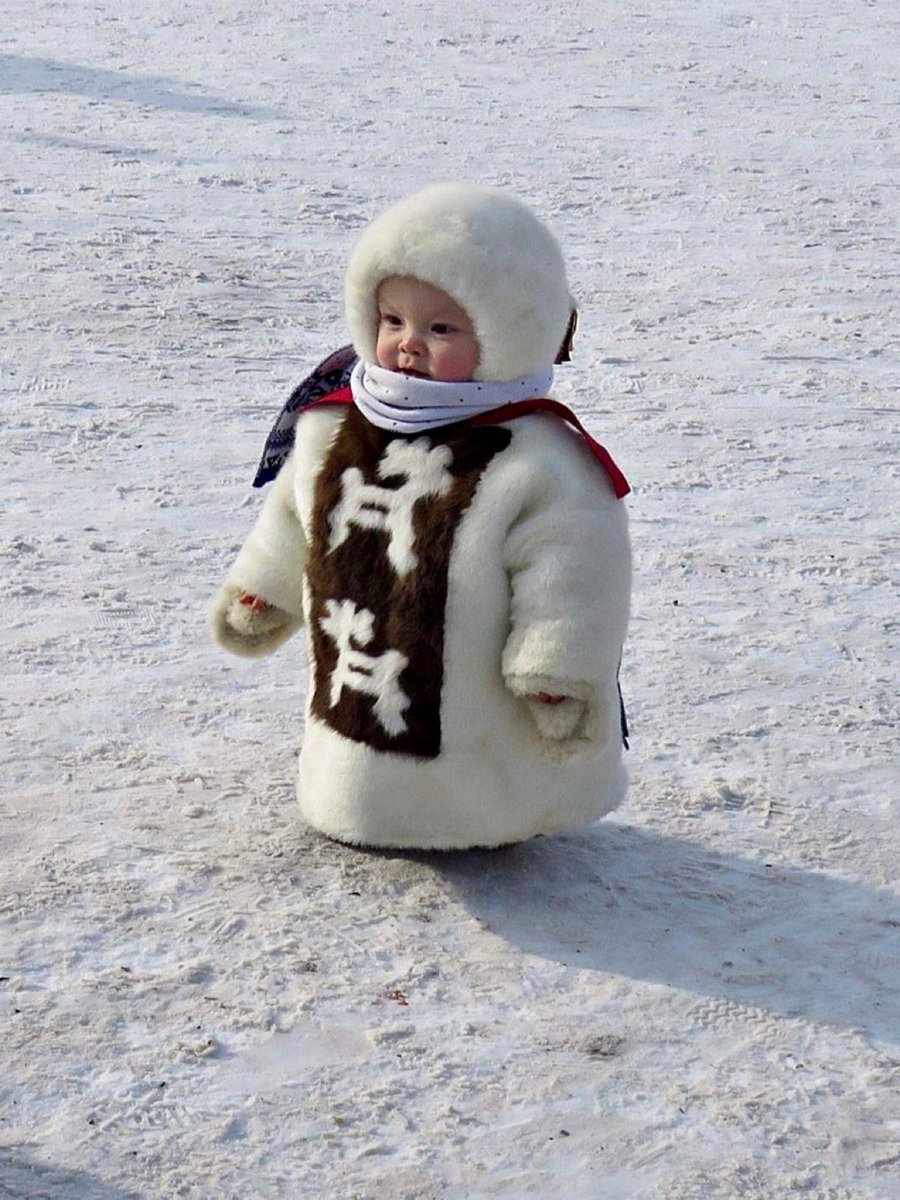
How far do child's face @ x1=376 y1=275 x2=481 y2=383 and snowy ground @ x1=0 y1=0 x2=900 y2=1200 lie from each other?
34.2 inches

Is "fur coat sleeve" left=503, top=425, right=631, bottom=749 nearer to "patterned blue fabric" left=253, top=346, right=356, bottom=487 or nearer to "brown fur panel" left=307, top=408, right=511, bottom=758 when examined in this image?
"brown fur panel" left=307, top=408, right=511, bottom=758

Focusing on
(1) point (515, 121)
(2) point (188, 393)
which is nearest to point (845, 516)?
(2) point (188, 393)

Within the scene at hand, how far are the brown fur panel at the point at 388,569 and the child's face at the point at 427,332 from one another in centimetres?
11

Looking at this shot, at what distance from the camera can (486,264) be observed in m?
3.02

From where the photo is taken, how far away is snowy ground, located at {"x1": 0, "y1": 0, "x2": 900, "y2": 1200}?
2.73 m

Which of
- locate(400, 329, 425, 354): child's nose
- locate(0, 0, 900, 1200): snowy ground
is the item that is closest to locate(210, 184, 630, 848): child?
locate(400, 329, 425, 354): child's nose

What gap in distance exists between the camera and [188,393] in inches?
232

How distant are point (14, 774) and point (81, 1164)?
119 centimetres

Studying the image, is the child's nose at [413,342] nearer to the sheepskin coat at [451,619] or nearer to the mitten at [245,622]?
the sheepskin coat at [451,619]

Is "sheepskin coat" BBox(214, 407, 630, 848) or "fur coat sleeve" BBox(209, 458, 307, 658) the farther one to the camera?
"fur coat sleeve" BBox(209, 458, 307, 658)

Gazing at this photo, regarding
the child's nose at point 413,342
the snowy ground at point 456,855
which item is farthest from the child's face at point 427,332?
the snowy ground at point 456,855

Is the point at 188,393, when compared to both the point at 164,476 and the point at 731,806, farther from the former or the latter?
the point at 731,806

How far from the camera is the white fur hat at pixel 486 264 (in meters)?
3.03

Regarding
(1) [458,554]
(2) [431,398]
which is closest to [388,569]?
(1) [458,554]
